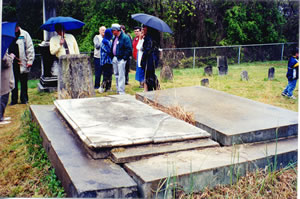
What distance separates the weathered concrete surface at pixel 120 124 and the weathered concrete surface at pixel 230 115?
0.84ft

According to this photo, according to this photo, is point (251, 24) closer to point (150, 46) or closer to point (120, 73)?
point (120, 73)

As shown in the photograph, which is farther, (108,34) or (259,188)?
(108,34)

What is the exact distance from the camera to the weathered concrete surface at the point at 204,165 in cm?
246

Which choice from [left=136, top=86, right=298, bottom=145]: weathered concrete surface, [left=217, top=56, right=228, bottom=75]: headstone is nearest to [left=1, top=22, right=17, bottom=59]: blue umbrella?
[left=136, top=86, right=298, bottom=145]: weathered concrete surface

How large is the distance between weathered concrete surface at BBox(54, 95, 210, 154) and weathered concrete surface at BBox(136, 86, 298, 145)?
25 centimetres

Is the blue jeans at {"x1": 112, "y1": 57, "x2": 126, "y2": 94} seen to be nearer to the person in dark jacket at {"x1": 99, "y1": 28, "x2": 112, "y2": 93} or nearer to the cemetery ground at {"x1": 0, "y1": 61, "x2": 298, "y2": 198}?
the person in dark jacket at {"x1": 99, "y1": 28, "x2": 112, "y2": 93}

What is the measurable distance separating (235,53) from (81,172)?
12134mm

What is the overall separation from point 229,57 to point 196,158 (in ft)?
37.9

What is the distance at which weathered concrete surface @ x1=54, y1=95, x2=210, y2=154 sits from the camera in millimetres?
2918

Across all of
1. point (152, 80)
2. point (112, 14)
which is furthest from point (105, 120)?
point (112, 14)

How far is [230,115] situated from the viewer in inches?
152

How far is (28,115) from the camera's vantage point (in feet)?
15.4

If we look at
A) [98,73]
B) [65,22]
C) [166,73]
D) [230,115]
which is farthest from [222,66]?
[230,115]

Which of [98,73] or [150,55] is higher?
[150,55]
